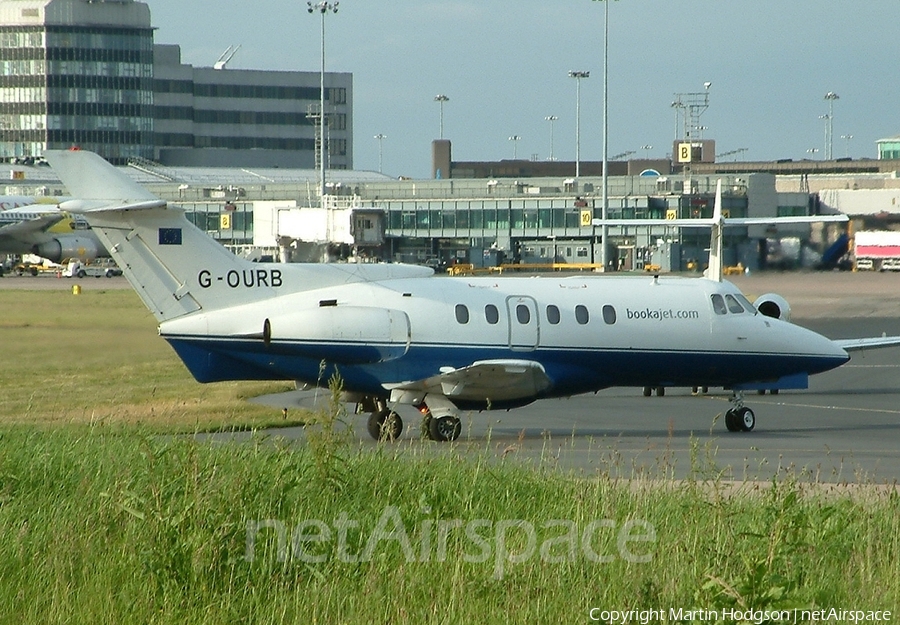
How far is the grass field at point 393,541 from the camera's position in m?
9.20

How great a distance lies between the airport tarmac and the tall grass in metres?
0.85

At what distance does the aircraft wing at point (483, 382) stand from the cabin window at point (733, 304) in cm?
458

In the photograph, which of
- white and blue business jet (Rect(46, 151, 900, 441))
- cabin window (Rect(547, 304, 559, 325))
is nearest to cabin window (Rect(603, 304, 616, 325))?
white and blue business jet (Rect(46, 151, 900, 441))

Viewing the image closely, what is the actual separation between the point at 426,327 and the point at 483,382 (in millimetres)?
1410

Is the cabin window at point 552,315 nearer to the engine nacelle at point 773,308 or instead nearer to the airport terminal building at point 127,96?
the engine nacelle at point 773,308

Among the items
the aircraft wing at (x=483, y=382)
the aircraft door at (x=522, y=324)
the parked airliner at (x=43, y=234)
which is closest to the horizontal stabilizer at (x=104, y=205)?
the aircraft wing at (x=483, y=382)

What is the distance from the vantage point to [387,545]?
10.6 m

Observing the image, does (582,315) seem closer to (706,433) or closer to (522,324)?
(522,324)

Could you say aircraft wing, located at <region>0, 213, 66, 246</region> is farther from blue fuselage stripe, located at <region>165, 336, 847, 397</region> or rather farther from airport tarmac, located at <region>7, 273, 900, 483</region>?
blue fuselage stripe, located at <region>165, 336, 847, 397</region>

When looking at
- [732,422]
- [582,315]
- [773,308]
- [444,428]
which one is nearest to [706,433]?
[732,422]

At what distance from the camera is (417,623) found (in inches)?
352

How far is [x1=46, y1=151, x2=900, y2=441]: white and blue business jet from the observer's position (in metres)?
21.0

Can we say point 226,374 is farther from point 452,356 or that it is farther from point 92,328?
point 452,356

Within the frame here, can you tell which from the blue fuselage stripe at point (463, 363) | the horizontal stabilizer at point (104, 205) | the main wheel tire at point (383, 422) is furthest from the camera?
the main wheel tire at point (383, 422)
